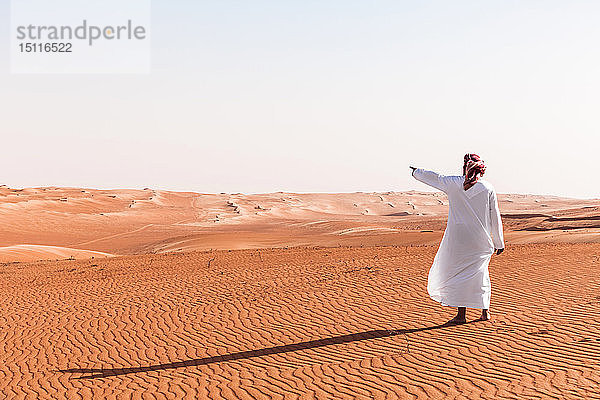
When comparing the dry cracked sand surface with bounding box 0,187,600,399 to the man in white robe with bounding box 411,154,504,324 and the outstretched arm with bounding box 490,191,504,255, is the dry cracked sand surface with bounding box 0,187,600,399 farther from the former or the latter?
the outstretched arm with bounding box 490,191,504,255

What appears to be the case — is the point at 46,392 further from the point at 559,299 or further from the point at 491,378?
the point at 559,299

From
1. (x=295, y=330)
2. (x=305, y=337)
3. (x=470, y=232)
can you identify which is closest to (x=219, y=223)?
(x=295, y=330)

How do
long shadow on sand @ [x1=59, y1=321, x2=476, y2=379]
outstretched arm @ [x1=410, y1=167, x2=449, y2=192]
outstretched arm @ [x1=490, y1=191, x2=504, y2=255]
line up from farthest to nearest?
outstretched arm @ [x1=410, y1=167, x2=449, y2=192]
outstretched arm @ [x1=490, y1=191, x2=504, y2=255]
long shadow on sand @ [x1=59, y1=321, x2=476, y2=379]

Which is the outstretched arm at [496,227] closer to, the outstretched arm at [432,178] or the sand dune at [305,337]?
the outstretched arm at [432,178]

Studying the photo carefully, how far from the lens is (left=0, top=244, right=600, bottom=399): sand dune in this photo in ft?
22.3

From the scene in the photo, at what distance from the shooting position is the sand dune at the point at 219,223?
3359cm

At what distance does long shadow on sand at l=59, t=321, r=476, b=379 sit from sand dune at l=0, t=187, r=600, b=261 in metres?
17.1

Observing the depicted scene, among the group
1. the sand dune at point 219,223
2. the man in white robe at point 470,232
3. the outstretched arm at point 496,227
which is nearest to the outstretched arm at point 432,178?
the man in white robe at point 470,232

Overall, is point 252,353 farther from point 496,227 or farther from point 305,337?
point 496,227

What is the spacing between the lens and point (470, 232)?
27.9ft

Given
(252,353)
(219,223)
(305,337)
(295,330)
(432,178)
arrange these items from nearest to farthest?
1. (252,353)
2. (432,178)
3. (305,337)
4. (295,330)
5. (219,223)

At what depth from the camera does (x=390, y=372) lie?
705cm

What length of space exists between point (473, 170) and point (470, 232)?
886 millimetres

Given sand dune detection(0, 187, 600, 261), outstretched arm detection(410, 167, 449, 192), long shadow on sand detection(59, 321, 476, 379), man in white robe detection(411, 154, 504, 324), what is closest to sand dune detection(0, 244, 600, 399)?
long shadow on sand detection(59, 321, 476, 379)
